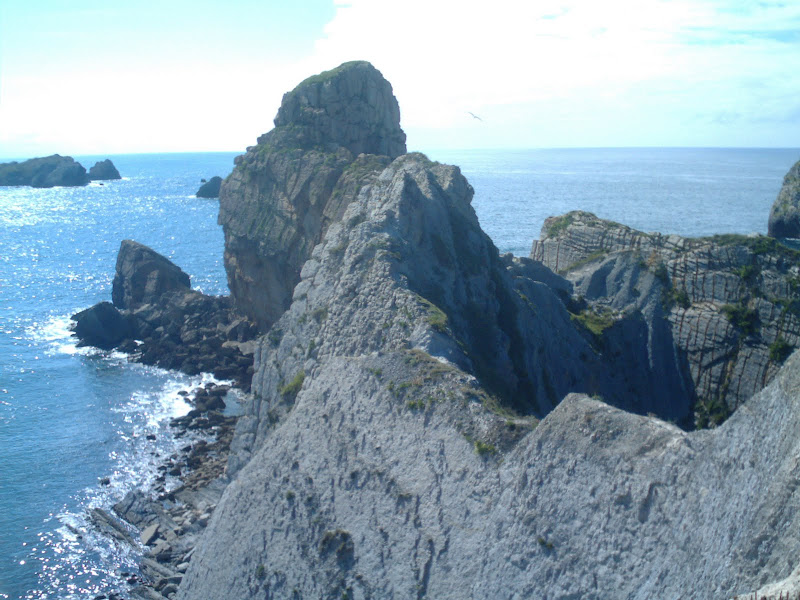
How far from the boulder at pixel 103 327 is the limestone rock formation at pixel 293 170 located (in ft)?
37.8

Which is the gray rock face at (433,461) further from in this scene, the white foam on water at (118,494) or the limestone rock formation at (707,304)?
the limestone rock formation at (707,304)

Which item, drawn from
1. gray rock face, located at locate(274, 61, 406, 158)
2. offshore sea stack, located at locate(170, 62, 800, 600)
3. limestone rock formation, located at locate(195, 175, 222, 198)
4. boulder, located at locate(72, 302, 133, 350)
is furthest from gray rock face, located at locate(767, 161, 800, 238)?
limestone rock formation, located at locate(195, 175, 222, 198)

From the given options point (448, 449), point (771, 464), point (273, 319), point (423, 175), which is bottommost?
point (273, 319)

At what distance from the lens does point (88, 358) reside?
56.1m

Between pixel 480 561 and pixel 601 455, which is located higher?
pixel 601 455

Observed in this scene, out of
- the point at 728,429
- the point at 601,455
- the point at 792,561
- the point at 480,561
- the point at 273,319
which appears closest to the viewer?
the point at 792,561

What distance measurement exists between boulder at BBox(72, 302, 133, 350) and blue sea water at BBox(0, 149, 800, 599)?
1379mm

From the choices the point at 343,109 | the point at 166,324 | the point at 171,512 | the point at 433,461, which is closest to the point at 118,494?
the point at 171,512

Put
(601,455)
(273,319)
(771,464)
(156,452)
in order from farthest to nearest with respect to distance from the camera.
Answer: (273,319) < (156,452) < (601,455) < (771,464)

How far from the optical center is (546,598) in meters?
13.1

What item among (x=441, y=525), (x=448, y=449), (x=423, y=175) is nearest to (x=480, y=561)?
(x=441, y=525)

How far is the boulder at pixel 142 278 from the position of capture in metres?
64.6

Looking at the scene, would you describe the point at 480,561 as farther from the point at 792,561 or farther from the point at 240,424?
the point at 240,424

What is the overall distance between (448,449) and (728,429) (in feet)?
20.6
